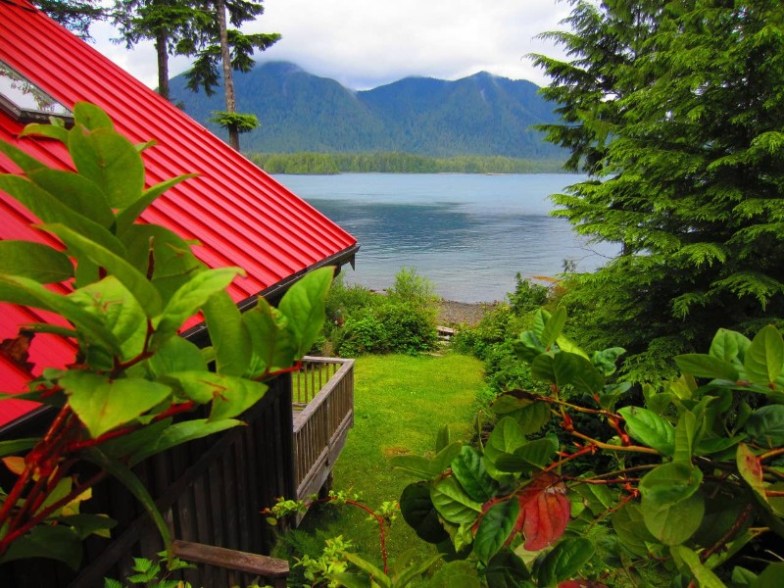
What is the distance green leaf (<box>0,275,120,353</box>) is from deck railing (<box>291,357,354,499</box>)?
503cm

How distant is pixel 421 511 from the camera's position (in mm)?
900

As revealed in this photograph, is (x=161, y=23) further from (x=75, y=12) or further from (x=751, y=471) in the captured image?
(x=751, y=471)

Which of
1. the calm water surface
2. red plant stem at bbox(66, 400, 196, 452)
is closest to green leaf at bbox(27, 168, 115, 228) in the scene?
red plant stem at bbox(66, 400, 196, 452)

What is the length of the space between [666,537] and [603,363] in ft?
1.35

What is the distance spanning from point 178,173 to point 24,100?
0.94 m

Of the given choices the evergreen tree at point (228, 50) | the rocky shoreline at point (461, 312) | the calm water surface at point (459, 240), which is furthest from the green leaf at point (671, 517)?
the rocky shoreline at point (461, 312)

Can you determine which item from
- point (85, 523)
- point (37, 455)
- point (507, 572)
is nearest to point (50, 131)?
point (37, 455)

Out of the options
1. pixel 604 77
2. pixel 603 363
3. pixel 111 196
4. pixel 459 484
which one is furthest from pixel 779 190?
pixel 604 77

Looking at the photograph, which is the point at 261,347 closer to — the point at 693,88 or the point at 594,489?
the point at 594,489

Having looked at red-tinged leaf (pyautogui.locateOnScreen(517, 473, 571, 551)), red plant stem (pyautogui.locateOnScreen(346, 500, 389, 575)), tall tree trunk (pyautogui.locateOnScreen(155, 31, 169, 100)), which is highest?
tall tree trunk (pyautogui.locateOnScreen(155, 31, 169, 100))

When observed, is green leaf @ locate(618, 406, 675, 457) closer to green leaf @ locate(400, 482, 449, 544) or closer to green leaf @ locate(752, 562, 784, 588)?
green leaf @ locate(752, 562, 784, 588)

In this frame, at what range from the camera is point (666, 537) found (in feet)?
2.19

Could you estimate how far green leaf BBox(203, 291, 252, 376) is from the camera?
0.51 meters

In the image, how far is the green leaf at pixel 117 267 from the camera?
15.7 inches
